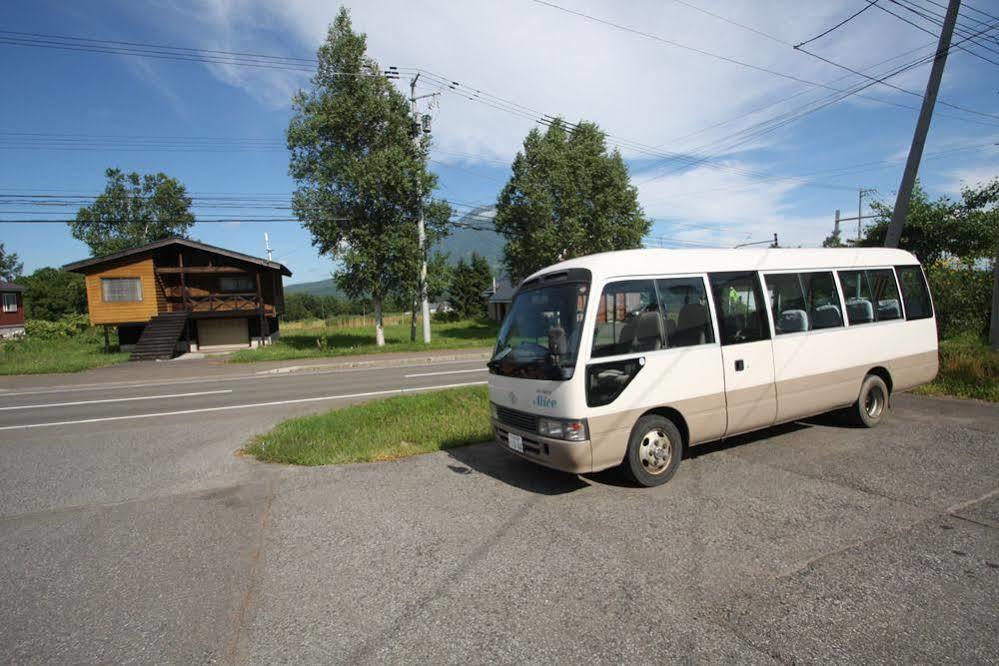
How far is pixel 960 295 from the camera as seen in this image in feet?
40.4

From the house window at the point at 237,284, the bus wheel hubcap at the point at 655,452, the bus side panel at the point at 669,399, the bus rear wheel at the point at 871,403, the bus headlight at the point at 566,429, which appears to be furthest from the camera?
the house window at the point at 237,284

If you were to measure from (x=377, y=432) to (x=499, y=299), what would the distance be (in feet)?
142

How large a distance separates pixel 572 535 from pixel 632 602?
978mm

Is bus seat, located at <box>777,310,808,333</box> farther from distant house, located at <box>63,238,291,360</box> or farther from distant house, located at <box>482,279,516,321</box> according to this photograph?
distant house, located at <box>482,279,516,321</box>

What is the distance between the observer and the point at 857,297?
21.9 ft

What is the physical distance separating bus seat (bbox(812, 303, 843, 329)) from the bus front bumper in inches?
146

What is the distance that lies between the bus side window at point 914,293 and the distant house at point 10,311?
5897 centimetres

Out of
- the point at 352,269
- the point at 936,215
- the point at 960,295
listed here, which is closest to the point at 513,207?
the point at 352,269

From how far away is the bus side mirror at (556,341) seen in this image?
4602 mm

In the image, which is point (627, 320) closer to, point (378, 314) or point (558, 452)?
point (558, 452)

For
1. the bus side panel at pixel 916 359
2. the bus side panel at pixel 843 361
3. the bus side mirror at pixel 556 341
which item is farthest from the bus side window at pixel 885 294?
the bus side mirror at pixel 556 341

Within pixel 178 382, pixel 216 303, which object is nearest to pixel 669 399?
pixel 178 382

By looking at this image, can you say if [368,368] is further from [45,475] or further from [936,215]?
[936,215]

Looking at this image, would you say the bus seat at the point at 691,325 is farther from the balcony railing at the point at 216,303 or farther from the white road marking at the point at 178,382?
the balcony railing at the point at 216,303
